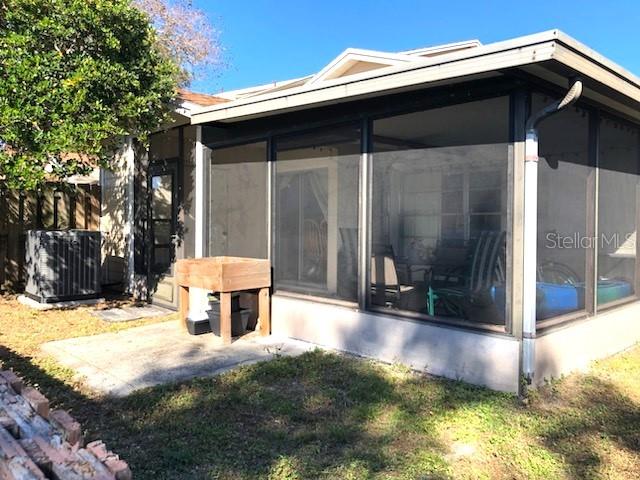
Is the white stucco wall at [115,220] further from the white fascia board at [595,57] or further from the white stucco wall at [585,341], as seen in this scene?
the white fascia board at [595,57]

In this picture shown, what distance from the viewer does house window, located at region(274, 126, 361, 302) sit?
184 inches

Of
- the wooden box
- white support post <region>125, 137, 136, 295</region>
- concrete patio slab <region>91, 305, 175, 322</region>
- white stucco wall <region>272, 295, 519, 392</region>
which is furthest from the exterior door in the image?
white stucco wall <region>272, 295, 519, 392</region>

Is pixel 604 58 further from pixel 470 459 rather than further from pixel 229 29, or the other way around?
pixel 229 29

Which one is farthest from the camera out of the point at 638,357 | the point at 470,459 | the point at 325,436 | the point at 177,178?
the point at 177,178

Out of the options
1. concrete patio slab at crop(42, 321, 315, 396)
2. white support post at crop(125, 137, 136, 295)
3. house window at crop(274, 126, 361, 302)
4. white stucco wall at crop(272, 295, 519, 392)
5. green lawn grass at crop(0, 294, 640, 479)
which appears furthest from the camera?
white support post at crop(125, 137, 136, 295)

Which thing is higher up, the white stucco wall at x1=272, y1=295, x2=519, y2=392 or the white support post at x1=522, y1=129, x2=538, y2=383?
the white support post at x1=522, y1=129, x2=538, y2=383

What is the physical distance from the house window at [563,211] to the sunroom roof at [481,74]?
0.34m

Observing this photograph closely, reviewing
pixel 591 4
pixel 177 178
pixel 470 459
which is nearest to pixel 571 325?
pixel 470 459

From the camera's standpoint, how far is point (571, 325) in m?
4.22

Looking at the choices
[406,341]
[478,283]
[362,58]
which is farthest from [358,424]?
[362,58]

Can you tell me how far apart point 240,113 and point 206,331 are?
7.53 feet

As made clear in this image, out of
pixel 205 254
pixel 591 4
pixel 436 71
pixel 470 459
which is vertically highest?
pixel 591 4

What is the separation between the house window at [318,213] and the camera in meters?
4.68

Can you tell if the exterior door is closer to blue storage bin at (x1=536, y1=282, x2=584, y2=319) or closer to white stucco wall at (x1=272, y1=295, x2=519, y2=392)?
white stucco wall at (x1=272, y1=295, x2=519, y2=392)
